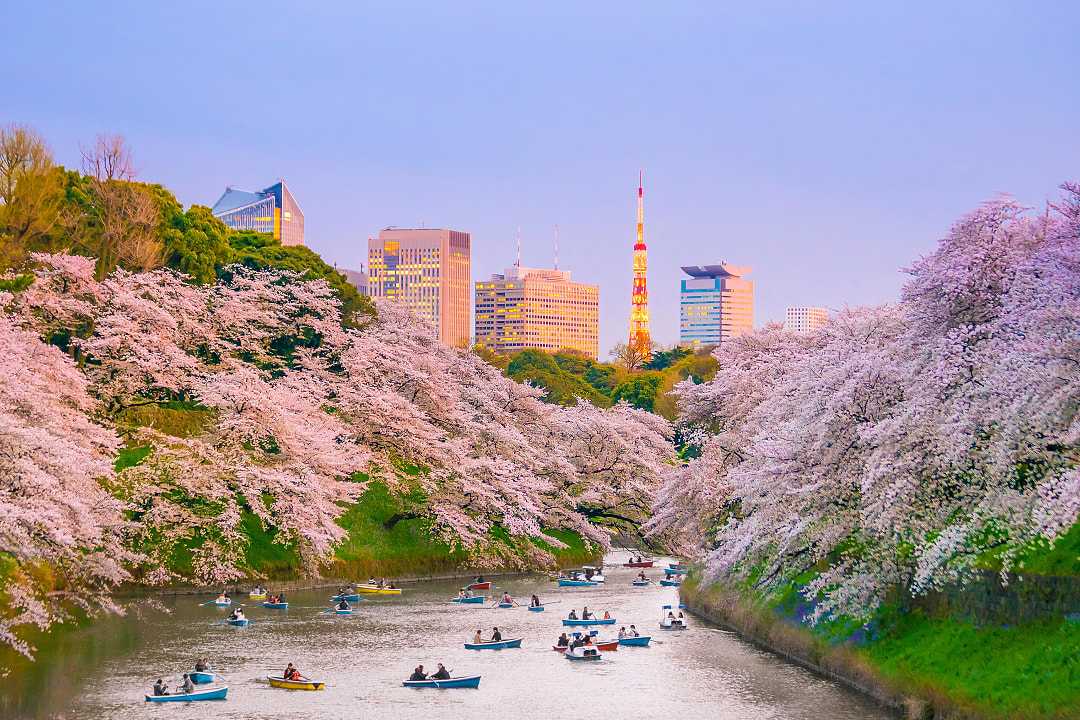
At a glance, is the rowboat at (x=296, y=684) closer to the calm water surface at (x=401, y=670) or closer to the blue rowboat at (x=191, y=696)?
the calm water surface at (x=401, y=670)

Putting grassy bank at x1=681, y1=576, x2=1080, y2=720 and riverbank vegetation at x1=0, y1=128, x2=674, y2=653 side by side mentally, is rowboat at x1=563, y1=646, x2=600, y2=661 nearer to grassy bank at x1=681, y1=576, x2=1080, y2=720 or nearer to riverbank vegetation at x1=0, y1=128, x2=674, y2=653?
grassy bank at x1=681, y1=576, x2=1080, y2=720

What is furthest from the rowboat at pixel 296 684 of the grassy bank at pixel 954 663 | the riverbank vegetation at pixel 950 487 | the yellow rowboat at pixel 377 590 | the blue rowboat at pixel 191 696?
the yellow rowboat at pixel 377 590

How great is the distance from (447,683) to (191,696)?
25.3 ft

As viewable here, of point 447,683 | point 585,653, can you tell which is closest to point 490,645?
point 585,653

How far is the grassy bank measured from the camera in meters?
28.6

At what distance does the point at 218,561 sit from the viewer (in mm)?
58031

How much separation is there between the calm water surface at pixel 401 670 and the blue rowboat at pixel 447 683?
0.39 m

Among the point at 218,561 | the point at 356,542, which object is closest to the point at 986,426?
the point at 218,561

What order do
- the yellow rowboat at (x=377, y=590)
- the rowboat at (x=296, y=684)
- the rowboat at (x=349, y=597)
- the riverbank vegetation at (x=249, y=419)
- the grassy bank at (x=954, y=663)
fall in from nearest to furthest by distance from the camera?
the grassy bank at (x=954, y=663), the rowboat at (x=296, y=684), the riverbank vegetation at (x=249, y=419), the rowboat at (x=349, y=597), the yellow rowboat at (x=377, y=590)

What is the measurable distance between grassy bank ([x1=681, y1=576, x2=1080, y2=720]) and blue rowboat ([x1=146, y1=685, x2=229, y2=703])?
60.6 feet

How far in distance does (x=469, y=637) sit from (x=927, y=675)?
21024mm

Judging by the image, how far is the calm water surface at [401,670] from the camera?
36.5m

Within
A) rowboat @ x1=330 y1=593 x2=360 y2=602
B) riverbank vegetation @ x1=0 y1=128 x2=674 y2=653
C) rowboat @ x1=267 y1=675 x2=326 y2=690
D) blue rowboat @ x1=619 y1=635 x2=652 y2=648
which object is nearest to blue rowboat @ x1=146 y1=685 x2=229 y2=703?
rowboat @ x1=267 y1=675 x2=326 y2=690

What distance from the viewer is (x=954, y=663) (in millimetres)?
33125
